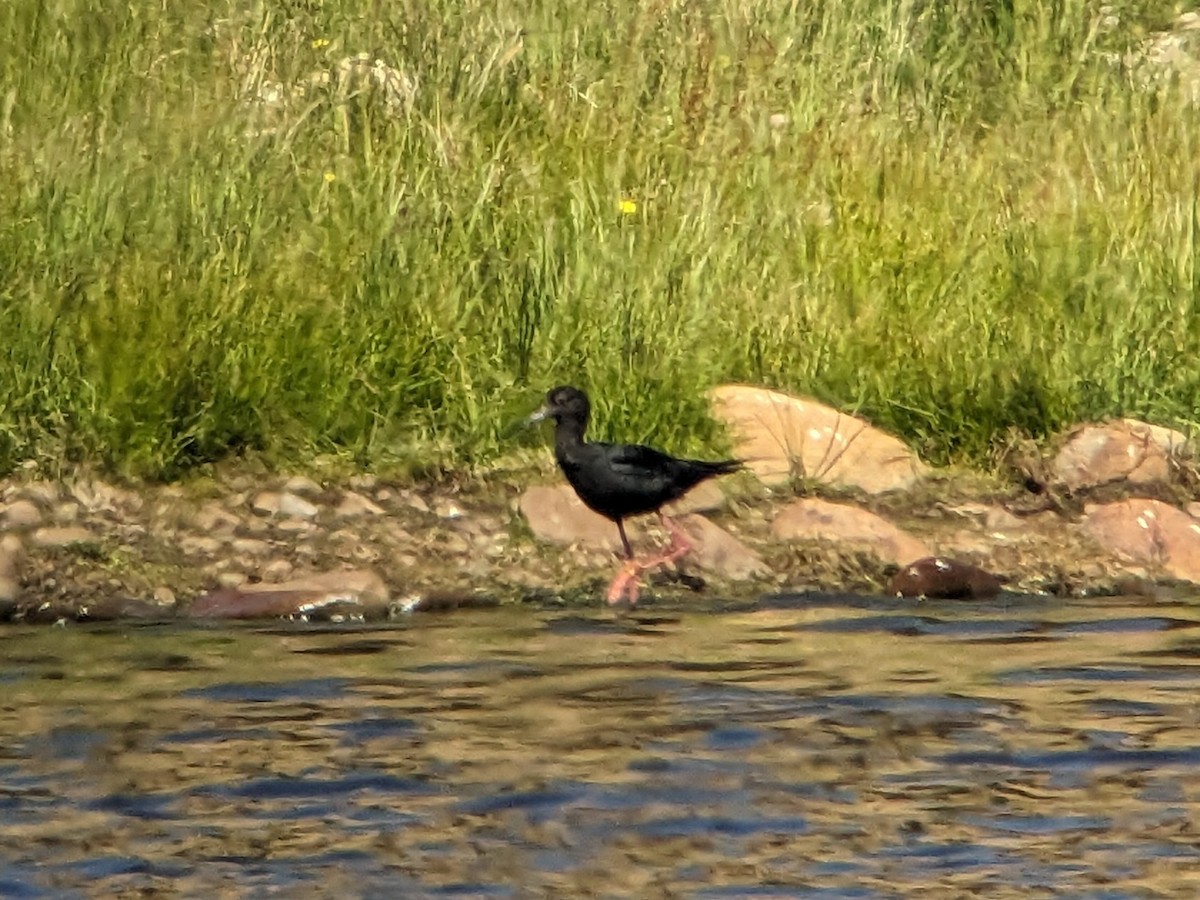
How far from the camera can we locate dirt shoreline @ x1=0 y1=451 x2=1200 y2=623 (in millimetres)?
8227

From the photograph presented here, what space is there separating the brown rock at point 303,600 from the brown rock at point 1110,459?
2.53 metres

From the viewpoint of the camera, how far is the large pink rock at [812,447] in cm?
923

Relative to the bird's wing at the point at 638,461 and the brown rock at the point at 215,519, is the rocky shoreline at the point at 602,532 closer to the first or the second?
the brown rock at the point at 215,519

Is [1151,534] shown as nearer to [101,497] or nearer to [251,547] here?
[251,547]

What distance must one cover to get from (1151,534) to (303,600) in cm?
283

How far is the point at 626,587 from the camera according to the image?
841 cm

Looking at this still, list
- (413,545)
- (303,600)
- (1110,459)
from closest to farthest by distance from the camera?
(303,600) → (413,545) → (1110,459)

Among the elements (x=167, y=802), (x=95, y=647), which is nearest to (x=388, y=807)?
(x=167, y=802)

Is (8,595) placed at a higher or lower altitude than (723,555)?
lower

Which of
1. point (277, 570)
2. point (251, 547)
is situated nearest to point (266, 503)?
point (251, 547)

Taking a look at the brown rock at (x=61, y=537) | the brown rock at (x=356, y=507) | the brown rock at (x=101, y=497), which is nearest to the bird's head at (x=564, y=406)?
the brown rock at (x=356, y=507)

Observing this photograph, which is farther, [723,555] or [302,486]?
[302,486]

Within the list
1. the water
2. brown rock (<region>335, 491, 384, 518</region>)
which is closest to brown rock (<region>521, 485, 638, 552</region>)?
brown rock (<region>335, 491, 384, 518</region>)

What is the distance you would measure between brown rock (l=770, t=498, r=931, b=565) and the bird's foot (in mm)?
609
